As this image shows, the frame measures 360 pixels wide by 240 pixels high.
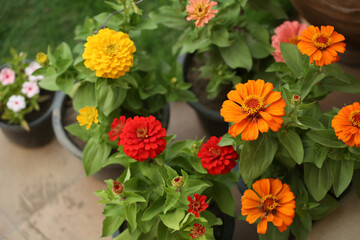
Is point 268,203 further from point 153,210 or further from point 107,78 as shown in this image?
point 107,78

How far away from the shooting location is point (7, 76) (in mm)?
1717

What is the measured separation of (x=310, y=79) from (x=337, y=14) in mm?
336

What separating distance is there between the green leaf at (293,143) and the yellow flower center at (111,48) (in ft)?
1.61

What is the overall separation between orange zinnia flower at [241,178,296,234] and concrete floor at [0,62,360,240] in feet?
1.75

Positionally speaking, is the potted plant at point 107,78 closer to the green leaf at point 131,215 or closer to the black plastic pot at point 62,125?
the black plastic pot at point 62,125

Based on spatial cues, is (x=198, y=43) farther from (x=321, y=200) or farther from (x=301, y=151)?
(x=321, y=200)

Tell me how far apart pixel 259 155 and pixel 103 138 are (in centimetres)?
51

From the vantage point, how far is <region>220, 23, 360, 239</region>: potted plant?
943mm

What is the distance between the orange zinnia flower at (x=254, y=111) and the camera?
0.93m

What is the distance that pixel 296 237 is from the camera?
1.21 m

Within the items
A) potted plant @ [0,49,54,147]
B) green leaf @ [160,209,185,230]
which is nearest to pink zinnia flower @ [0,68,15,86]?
potted plant @ [0,49,54,147]

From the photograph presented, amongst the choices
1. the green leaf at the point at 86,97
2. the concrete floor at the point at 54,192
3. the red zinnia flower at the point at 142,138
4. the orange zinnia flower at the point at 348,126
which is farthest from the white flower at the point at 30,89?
the orange zinnia flower at the point at 348,126

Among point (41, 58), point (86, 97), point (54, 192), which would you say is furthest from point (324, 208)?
point (54, 192)

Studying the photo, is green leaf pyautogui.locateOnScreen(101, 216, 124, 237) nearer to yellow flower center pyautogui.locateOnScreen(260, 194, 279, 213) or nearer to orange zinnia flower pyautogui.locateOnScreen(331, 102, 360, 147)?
yellow flower center pyautogui.locateOnScreen(260, 194, 279, 213)
